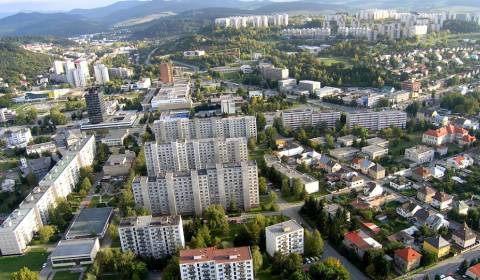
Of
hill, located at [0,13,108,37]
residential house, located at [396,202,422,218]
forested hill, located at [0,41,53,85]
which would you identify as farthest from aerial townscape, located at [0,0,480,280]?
hill, located at [0,13,108,37]

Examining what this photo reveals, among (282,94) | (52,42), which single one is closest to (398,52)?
(282,94)

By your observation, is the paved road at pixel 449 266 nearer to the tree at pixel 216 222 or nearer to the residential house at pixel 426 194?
the residential house at pixel 426 194

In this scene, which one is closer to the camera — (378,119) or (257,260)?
(257,260)

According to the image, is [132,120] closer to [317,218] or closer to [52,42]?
[317,218]

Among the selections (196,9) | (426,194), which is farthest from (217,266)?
(196,9)

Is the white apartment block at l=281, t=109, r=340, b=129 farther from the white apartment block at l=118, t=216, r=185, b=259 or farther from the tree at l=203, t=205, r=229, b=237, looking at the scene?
the white apartment block at l=118, t=216, r=185, b=259

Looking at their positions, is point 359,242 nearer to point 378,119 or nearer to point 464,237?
point 464,237

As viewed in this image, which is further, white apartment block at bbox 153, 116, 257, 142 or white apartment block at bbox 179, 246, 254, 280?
white apartment block at bbox 153, 116, 257, 142
